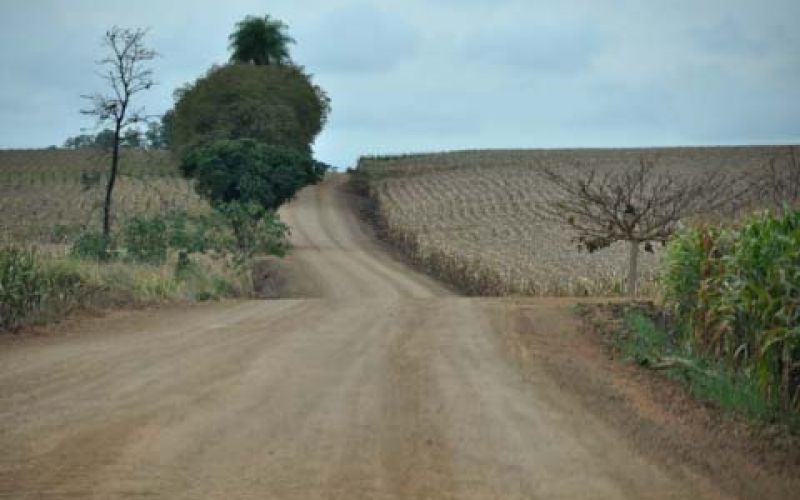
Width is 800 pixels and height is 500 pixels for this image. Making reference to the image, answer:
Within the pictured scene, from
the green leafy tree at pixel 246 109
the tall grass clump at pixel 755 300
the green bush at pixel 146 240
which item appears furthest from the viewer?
the green leafy tree at pixel 246 109

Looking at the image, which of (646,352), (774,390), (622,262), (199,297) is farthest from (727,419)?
(622,262)

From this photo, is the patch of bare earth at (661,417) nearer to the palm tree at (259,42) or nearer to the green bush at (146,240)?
the green bush at (146,240)

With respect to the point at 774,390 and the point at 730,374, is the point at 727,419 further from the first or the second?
the point at 730,374

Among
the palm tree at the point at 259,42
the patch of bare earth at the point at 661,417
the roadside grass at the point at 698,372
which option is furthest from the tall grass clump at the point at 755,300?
the palm tree at the point at 259,42

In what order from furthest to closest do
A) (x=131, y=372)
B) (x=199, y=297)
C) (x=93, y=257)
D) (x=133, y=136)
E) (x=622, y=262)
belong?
(x=622, y=262) → (x=133, y=136) → (x=93, y=257) → (x=199, y=297) → (x=131, y=372)

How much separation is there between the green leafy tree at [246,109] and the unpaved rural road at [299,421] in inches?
1701

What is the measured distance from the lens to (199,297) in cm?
2334

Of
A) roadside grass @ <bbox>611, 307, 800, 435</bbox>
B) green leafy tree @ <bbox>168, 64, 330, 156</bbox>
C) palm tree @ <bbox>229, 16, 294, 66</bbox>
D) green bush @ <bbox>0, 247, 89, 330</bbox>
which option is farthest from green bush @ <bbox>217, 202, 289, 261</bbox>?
palm tree @ <bbox>229, 16, 294, 66</bbox>

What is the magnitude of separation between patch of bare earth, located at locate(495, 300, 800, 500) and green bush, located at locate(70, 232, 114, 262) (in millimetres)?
11862

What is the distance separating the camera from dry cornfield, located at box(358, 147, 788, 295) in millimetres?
34719

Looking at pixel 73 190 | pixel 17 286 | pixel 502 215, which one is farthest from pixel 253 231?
pixel 73 190

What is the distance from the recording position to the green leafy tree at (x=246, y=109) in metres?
60.5

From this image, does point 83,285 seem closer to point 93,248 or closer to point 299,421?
point 93,248

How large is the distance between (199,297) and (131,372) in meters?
11.2
